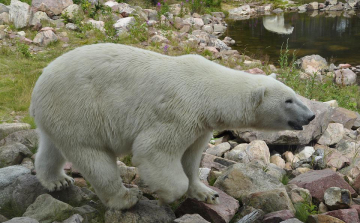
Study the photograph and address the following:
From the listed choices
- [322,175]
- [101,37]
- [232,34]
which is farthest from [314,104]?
[232,34]

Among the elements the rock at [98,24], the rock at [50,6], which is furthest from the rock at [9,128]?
the rock at [50,6]

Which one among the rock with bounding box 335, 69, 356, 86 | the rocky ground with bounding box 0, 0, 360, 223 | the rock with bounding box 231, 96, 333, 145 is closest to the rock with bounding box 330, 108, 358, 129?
the rocky ground with bounding box 0, 0, 360, 223

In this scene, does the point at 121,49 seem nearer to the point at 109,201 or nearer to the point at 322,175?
the point at 109,201

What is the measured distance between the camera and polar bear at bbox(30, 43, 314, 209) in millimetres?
4211

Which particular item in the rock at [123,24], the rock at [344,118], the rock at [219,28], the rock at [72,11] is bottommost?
the rock at [219,28]

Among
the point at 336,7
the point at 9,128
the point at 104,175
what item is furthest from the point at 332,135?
the point at 336,7

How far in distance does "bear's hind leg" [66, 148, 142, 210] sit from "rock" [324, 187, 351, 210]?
2.18 meters

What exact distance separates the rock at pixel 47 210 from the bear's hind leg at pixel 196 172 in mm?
1329

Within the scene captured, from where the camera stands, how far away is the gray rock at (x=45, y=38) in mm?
12477

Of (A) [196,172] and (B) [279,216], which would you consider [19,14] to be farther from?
(B) [279,216]

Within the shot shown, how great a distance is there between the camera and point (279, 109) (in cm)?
449

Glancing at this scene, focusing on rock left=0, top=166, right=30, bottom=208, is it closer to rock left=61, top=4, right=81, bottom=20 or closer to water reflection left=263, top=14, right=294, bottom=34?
rock left=61, top=4, right=81, bottom=20

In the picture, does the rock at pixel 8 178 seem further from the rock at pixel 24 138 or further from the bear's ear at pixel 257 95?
the bear's ear at pixel 257 95

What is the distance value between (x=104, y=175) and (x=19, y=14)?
11.2 meters
